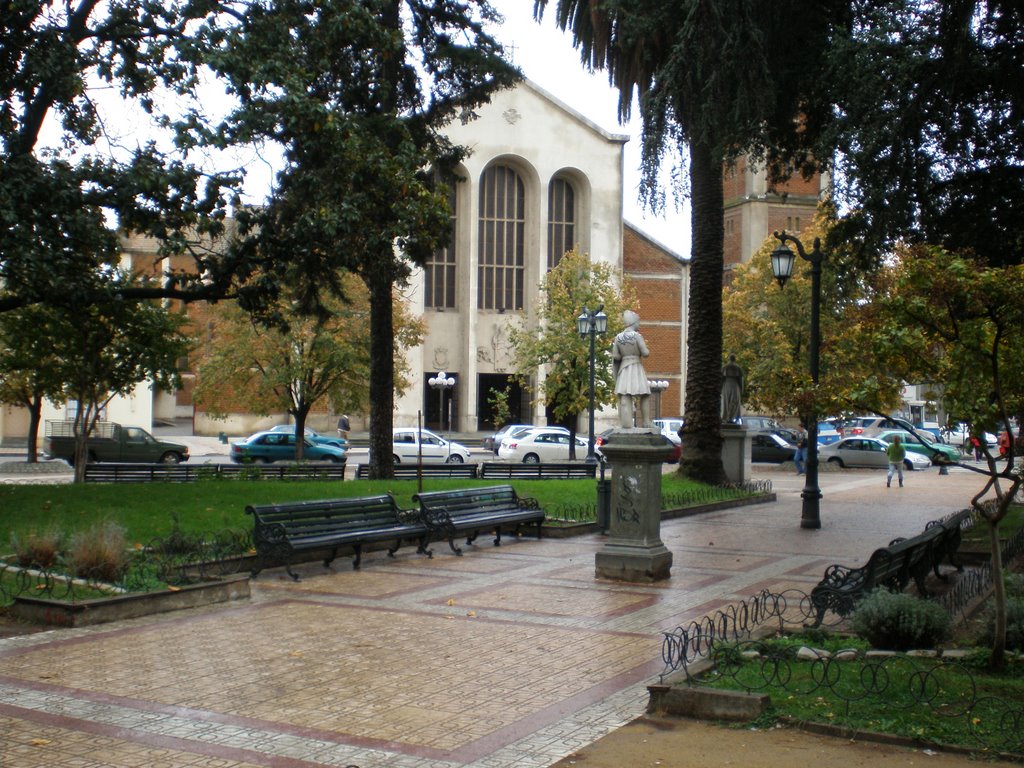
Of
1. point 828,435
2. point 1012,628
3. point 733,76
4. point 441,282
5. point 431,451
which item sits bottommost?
point 1012,628

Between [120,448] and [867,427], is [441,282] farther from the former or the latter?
[120,448]

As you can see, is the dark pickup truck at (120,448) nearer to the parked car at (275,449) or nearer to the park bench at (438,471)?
the parked car at (275,449)

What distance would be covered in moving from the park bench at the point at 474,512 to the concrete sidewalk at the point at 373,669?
0.76 metres

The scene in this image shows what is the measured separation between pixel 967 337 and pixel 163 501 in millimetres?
12731

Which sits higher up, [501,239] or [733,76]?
[501,239]

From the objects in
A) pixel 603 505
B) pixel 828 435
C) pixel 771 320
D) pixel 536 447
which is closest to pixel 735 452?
pixel 603 505

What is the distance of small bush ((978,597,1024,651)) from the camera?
27.3 feet

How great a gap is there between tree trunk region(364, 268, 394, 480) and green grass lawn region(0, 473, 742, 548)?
1.21 m

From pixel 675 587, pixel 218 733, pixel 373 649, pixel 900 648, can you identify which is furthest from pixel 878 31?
pixel 218 733

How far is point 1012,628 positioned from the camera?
8.38 metres

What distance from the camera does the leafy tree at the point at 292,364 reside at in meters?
36.2

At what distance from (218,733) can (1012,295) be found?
5951 millimetres

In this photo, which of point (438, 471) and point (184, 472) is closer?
point (184, 472)

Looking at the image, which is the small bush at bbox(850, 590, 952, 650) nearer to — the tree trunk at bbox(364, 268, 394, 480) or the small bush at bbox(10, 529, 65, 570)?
the small bush at bbox(10, 529, 65, 570)
